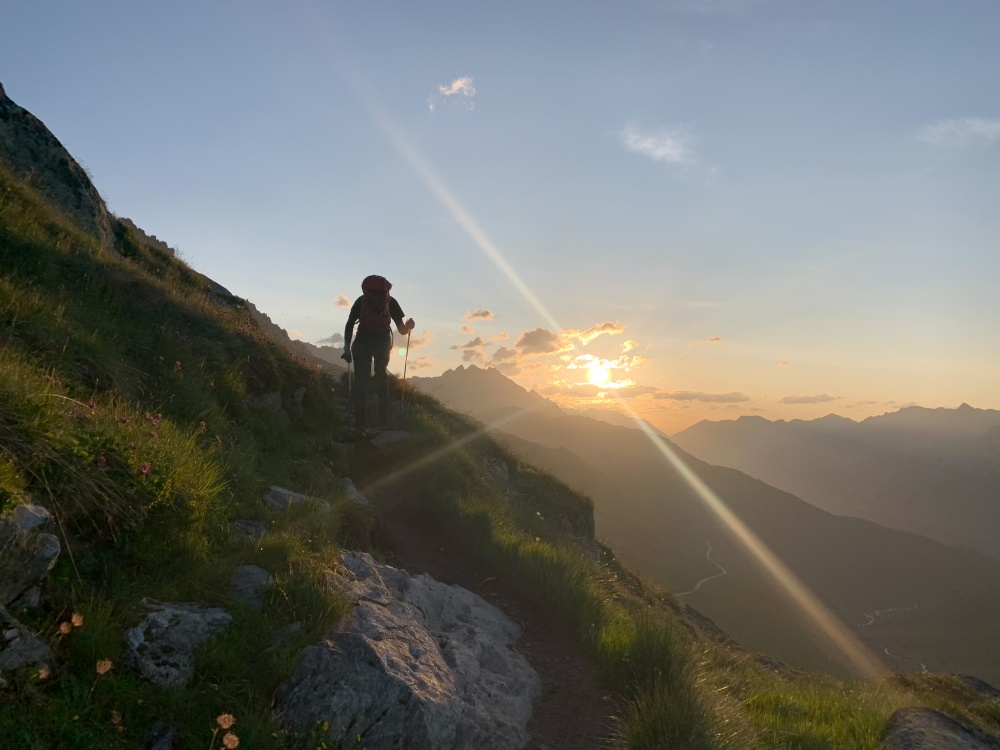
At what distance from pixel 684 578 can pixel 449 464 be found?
201410mm

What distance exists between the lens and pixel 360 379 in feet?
47.2

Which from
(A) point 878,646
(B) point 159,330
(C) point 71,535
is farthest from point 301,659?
(A) point 878,646

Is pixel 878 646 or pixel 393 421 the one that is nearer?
pixel 393 421

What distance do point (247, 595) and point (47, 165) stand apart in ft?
50.1

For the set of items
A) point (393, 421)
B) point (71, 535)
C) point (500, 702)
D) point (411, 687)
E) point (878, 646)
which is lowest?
point (878, 646)

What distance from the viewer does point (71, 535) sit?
4676 millimetres

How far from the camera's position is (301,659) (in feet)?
15.2

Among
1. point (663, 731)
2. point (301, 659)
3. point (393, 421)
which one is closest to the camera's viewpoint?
point (301, 659)

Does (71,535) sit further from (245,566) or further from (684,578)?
(684,578)

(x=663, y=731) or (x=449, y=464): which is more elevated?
(x=449, y=464)

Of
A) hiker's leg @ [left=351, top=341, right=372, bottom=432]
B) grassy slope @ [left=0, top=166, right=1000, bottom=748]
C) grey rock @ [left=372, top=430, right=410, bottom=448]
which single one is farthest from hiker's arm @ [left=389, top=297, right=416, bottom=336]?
grassy slope @ [left=0, top=166, right=1000, bottom=748]

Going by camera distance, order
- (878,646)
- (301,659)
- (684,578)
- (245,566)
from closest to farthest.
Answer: (301,659)
(245,566)
(878,646)
(684,578)

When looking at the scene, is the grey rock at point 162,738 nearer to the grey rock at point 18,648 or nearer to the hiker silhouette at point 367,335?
the grey rock at point 18,648

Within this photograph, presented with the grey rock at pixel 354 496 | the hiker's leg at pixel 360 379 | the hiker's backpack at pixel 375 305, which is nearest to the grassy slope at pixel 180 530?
the grey rock at pixel 354 496
